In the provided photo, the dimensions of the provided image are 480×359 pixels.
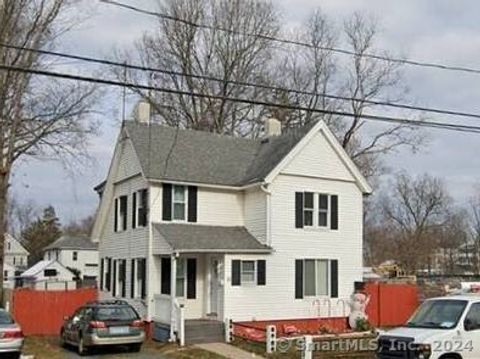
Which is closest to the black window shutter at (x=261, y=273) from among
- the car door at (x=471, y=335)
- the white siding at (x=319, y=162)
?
the white siding at (x=319, y=162)

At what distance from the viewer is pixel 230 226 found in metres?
29.5

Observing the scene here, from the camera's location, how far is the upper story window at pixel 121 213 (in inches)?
1199

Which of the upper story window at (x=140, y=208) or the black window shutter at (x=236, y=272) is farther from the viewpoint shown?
the upper story window at (x=140, y=208)

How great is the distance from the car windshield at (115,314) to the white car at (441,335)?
9.27 m

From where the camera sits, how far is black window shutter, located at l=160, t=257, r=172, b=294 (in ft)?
89.8

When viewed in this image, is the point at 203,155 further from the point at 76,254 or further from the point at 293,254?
the point at 76,254

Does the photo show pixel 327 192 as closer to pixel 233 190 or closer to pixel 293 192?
pixel 293 192

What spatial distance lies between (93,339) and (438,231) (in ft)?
260

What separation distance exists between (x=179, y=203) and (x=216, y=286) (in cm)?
352

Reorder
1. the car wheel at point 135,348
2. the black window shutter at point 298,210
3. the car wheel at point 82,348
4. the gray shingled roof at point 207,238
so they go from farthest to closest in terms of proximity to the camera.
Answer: the black window shutter at point 298,210
the gray shingled roof at point 207,238
the car wheel at point 135,348
the car wheel at point 82,348

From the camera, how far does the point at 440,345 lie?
570 inches

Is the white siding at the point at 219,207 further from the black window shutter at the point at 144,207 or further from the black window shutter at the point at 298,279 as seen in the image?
the black window shutter at the point at 298,279

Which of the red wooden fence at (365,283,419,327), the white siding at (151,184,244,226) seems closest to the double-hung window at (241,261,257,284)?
the white siding at (151,184,244,226)

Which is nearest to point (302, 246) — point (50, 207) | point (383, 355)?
point (383, 355)
